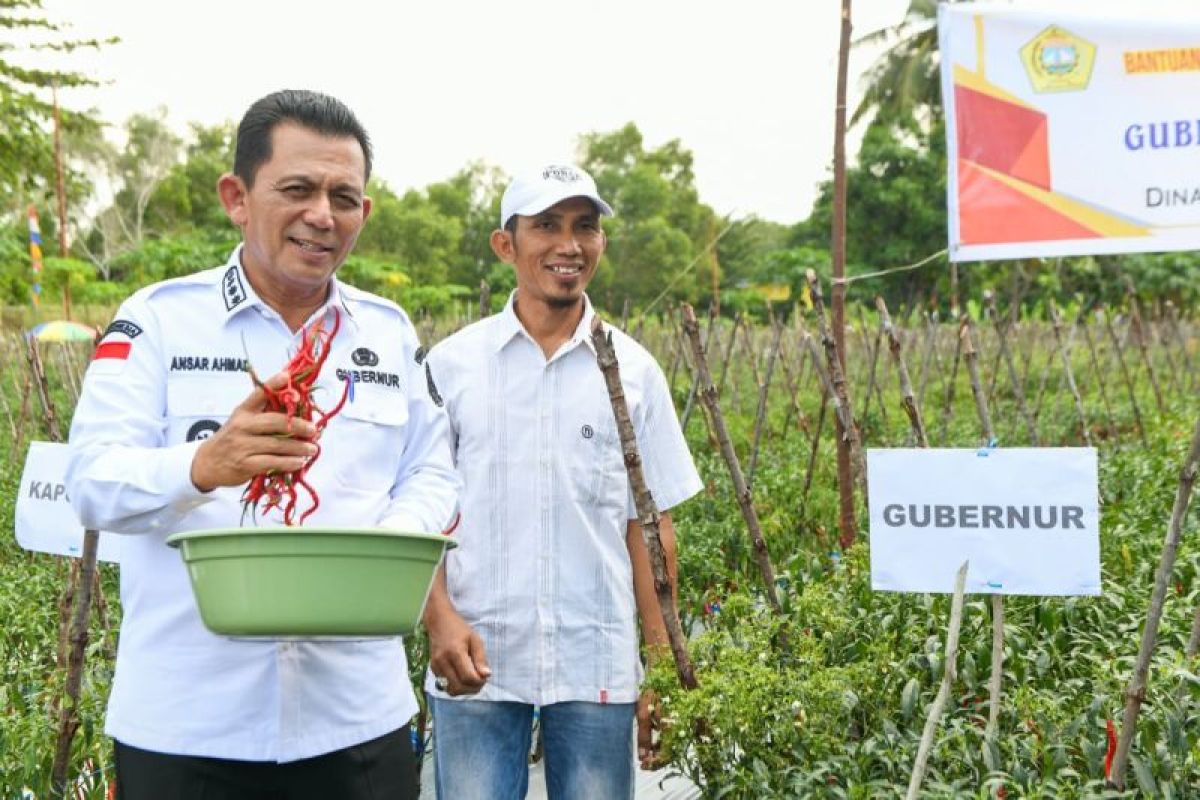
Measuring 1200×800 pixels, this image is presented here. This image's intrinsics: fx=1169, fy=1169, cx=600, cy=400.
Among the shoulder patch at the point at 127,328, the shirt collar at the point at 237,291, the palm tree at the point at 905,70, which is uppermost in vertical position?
the palm tree at the point at 905,70

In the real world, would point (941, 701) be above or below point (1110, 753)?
above

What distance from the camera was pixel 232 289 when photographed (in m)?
1.73

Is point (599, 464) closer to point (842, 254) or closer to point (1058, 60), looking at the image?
point (842, 254)

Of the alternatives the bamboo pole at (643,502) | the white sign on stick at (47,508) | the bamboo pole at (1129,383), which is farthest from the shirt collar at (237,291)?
the bamboo pole at (1129,383)

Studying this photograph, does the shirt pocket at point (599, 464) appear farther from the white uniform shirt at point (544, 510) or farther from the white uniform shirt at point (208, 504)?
the white uniform shirt at point (208, 504)

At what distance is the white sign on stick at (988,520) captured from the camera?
7.64 ft

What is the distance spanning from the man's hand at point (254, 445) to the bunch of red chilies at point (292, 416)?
0.01m

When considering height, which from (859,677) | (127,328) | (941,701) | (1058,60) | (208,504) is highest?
(1058,60)

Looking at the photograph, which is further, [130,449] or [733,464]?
[733,464]

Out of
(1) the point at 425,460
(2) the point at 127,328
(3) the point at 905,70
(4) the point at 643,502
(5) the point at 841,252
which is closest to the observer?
(2) the point at 127,328

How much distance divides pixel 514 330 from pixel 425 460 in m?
0.49

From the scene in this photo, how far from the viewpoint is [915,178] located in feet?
89.8

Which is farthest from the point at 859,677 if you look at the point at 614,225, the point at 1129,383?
the point at 614,225

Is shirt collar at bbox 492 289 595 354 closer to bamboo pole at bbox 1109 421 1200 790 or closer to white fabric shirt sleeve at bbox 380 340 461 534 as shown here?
white fabric shirt sleeve at bbox 380 340 461 534
